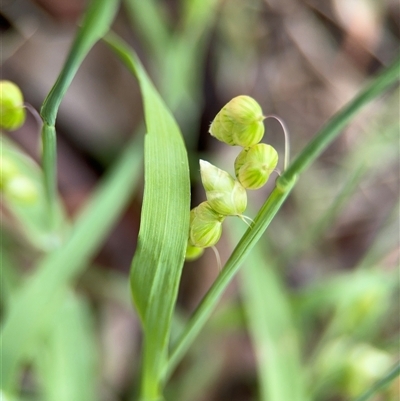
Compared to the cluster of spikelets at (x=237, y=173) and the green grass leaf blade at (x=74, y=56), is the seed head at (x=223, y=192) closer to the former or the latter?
the cluster of spikelets at (x=237, y=173)

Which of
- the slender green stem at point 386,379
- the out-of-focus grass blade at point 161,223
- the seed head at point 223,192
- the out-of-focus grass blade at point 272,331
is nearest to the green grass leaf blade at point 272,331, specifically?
the out-of-focus grass blade at point 272,331

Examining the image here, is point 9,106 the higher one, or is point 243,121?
point 243,121

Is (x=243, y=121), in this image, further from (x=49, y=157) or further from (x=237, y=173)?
(x=49, y=157)

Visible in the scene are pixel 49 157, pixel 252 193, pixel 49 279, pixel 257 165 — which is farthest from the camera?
pixel 252 193

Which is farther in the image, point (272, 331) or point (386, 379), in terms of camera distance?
point (272, 331)

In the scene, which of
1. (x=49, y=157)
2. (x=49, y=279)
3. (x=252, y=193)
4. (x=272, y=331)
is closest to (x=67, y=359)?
(x=49, y=279)

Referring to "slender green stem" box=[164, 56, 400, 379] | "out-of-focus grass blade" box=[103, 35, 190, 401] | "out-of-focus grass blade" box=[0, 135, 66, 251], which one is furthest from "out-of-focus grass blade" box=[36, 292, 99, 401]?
"slender green stem" box=[164, 56, 400, 379]

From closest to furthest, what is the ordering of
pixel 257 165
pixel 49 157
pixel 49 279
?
1. pixel 257 165
2. pixel 49 157
3. pixel 49 279

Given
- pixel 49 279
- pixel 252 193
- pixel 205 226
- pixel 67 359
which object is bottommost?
pixel 67 359
